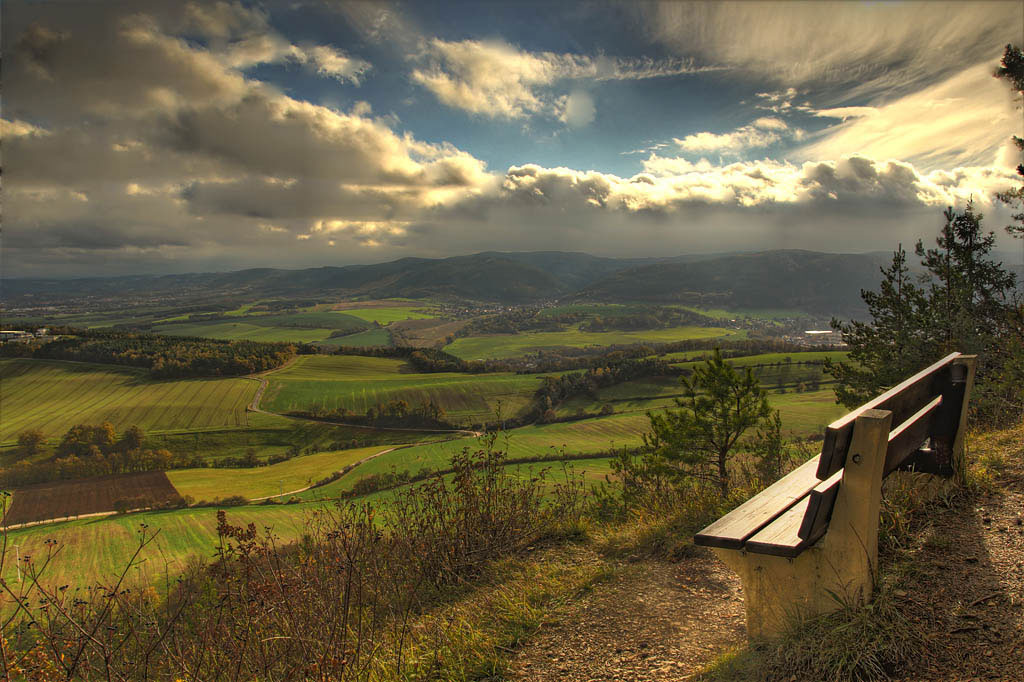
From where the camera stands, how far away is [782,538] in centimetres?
260

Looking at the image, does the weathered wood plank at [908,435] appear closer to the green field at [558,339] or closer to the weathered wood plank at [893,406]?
the weathered wood plank at [893,406]

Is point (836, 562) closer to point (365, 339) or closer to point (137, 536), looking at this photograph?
point (137, 536)

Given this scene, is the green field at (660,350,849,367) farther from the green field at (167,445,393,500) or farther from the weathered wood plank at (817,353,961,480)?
the weathered wood plank at (817,353,961,480)

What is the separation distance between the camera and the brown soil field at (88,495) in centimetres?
4466

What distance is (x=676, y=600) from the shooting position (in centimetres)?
368

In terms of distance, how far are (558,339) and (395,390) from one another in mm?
77910

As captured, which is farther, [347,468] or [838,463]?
[347,468]

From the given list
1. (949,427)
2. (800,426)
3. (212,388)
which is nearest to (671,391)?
(800,426)

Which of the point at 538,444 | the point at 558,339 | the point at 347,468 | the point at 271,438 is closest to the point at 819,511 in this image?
the point at 538,444

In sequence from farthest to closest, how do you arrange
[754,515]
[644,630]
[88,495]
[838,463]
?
1. [88,495]
2. [644,630]
3. [754,515]
4. [838,463]

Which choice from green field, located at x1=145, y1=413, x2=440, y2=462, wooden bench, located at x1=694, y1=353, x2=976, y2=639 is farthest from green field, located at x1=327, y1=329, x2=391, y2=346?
wooden bench, located at x1=694, y1=353, x2=976, y2=639

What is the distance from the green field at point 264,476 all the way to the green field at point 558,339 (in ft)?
196

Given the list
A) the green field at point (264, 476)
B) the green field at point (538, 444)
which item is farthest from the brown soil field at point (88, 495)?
the green field at point (538, 444)

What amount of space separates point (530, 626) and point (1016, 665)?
2663 millimetres
